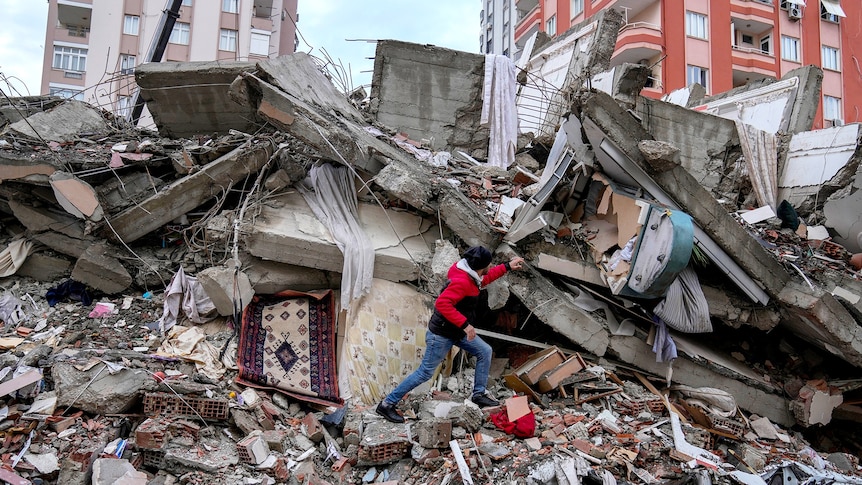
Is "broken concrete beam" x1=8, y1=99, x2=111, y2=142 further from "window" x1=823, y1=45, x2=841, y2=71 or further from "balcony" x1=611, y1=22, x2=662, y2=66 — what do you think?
"window" x1=823, y1=45, x2=841, y2=71

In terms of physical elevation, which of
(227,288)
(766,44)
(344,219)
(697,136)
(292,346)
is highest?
(766,44)

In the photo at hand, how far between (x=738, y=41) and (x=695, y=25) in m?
3.60

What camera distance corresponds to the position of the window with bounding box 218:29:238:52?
2545 centimetres

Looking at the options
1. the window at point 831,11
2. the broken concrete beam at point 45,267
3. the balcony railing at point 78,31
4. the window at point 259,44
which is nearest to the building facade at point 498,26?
the window at point 831,11

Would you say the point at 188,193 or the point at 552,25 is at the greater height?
the point at 552,25

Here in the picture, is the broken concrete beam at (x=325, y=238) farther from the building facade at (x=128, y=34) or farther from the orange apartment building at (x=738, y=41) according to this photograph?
the building facade at (x=128, y=34)

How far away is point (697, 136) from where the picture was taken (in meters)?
9.80

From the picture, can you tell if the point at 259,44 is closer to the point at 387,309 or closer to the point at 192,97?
the point at 192,97

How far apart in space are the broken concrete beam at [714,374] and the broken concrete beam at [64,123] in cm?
725

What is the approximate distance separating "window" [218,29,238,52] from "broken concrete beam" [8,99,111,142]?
18604 mm

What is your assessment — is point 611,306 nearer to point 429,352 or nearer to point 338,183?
point 429,352

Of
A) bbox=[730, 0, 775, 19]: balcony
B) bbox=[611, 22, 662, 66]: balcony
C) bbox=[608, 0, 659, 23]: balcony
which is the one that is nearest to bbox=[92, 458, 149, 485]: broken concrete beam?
bbox=[611, 22, 662, 66]: balcony

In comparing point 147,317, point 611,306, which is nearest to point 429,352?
point 611,306

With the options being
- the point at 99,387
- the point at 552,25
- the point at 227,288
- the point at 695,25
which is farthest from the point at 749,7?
the point at 99,387
